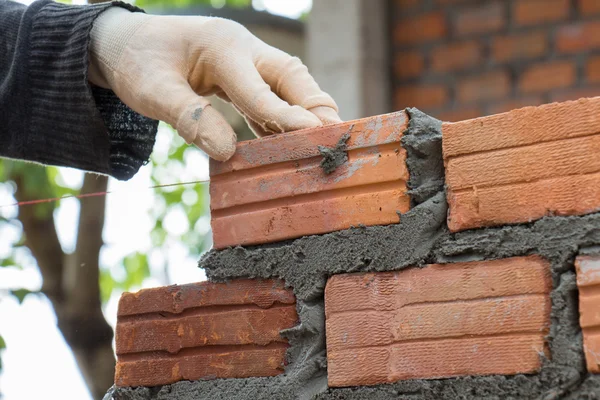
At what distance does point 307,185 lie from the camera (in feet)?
5.79

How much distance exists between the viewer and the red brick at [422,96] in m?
4.24

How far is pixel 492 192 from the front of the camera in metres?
1.57

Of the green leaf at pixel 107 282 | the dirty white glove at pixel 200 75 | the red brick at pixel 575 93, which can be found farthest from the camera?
the green leaf at pixel 107 282

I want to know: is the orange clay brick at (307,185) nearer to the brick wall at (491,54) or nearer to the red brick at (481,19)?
the brick wall at (491,54)

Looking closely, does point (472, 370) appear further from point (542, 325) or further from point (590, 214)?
point (590, 214)

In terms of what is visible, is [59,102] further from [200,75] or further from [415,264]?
[415,264]

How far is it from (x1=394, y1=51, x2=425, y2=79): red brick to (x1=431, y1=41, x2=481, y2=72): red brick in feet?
0.25

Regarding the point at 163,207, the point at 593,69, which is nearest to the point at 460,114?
the point at 593,69

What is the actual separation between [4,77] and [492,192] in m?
1.27

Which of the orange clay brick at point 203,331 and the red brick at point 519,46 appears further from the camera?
the red brick at point 519,46

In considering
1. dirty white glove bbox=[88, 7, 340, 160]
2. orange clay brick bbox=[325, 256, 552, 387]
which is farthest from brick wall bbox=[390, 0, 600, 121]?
orange clay brick bbox=[325, 256, 552, 387]

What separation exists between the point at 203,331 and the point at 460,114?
264 centimetres

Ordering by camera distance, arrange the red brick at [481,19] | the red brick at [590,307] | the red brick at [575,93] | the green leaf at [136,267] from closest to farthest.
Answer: the red brick at [590,307]
the red brick at [575,93]
the red brick at [481,19]
the green leaf at [136,267]

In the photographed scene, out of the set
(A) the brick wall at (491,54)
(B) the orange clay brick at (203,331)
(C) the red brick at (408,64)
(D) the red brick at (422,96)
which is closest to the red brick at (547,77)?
(A) the brick wall at (491,54)
